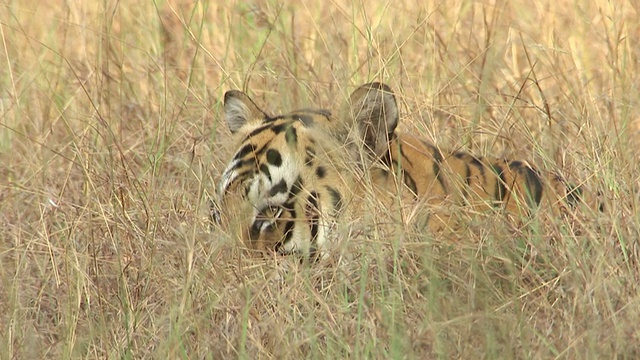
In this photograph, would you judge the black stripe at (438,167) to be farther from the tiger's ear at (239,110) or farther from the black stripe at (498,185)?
the tiger's ear at (239,110)

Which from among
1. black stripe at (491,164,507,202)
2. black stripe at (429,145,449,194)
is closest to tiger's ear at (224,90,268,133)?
black stripe at (429,145,449,194)

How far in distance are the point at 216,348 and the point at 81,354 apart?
1.44ft

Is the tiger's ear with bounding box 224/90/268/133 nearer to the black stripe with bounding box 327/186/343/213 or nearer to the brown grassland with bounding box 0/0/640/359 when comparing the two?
the brown grassland with bounding box 0/0/640/359

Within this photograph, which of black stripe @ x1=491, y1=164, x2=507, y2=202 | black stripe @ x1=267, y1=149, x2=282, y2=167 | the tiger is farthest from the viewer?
black stripe @ x1=491, y1=164, x2=507, y2=202

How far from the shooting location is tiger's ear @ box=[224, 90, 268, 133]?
3.80 m

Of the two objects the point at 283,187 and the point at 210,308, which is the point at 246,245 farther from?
the point at 210,308

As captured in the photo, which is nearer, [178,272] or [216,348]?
[216,348]

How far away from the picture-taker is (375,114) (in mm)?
3510

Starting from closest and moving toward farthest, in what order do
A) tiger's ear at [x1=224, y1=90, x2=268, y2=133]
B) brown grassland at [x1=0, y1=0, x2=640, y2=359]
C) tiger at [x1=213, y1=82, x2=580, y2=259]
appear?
brown grassland at [x1=0, y1=0, x2=640, y2=359] < tiger at [x1=213, y1=82, x2=580, y2=259] < tiger's ear at [x1=224, y1=90, x2=268, y2=133]

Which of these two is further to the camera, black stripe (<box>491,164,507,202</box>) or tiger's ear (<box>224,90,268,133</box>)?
tiger's ear (<box>224,90,268,133</box>)

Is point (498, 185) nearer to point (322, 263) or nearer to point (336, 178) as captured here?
point (336, 178)

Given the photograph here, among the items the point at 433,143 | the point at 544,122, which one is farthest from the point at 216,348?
the point at 544,122

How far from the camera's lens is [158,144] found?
4281 mm

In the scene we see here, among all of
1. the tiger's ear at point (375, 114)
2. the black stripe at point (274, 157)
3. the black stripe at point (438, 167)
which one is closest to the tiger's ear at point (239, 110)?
the black stripe at point (274, 157)
